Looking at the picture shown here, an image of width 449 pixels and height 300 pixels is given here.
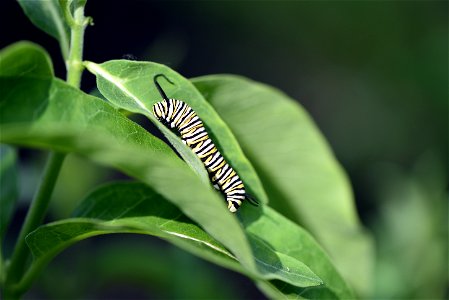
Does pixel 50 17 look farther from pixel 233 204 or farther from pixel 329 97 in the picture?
pixel 329 97

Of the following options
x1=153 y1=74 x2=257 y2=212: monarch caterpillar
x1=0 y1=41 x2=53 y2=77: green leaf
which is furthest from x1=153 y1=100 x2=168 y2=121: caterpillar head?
x1=0 y1=41 x2=53 y2=77: green leaf

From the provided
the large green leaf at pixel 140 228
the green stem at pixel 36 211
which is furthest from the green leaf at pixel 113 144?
the green stem at pixel 36 211

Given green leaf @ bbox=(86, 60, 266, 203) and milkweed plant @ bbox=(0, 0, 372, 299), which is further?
green leaf @ bbox=(86, 60, 266, 203)

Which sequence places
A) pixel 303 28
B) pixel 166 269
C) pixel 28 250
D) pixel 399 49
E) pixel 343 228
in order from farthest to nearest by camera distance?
pixel 303 28 → pixel 399 49 → pixel 166 269 → pixel 343 228 → pixel 28 250

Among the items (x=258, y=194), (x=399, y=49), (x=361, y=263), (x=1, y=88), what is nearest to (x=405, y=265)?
(x=361, y=263)

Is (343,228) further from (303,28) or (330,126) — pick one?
(303,28)

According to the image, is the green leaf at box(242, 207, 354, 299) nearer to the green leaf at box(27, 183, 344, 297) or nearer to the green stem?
the green leaf at box(27, 183, 344, 297)
